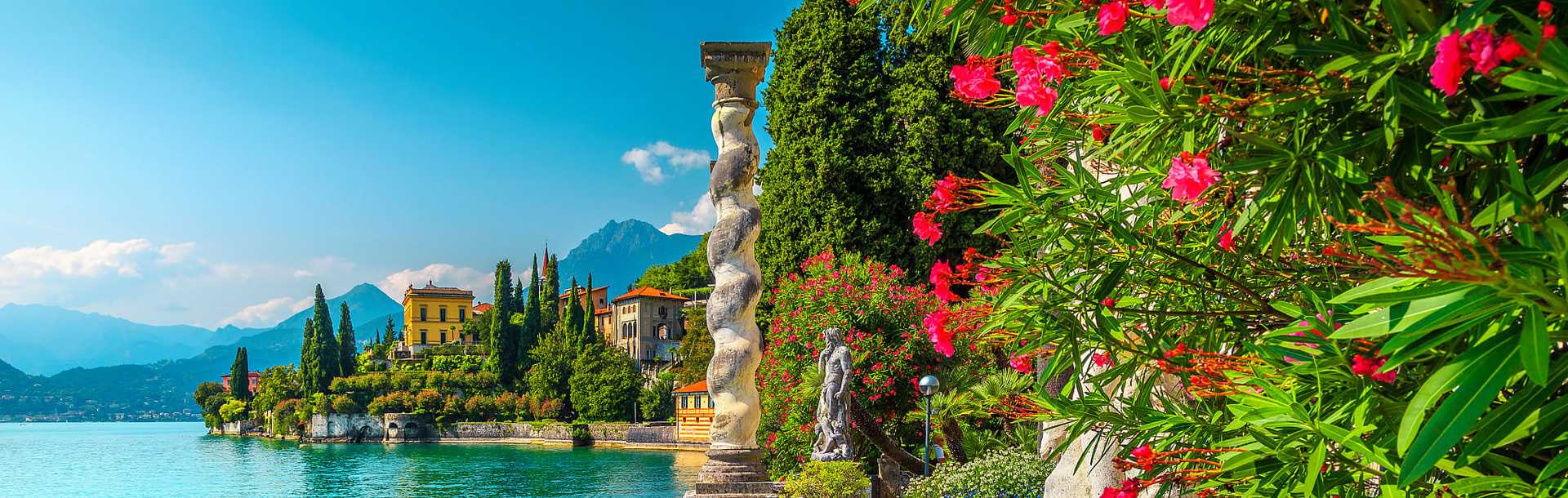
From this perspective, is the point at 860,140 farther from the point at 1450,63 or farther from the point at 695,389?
the point at 695,389

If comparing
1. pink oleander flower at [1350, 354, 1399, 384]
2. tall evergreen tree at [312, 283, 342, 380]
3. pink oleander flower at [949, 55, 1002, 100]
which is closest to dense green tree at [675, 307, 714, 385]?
tall evergreen tree at [312, 283, 342, 380]

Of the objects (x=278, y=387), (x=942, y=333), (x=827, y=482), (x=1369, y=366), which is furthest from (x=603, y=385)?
(x=1369, y=366)

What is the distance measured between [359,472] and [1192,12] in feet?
102

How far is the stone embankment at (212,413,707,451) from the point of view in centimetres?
4441

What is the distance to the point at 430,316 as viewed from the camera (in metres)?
83.9

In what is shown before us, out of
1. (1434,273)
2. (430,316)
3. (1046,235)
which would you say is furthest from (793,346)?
(430,316)

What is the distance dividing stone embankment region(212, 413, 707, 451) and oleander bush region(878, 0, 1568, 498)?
41366mm

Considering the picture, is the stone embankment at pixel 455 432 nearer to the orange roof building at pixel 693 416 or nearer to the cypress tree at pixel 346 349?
the orange roof building at pixel 693 416

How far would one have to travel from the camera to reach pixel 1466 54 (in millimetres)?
1272

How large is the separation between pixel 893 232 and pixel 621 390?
30.5 m

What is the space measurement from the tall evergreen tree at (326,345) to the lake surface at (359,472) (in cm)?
828

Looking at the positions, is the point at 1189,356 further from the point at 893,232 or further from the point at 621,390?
the point at 621,390

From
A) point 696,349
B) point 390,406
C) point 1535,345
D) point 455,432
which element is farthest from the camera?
point 390,406

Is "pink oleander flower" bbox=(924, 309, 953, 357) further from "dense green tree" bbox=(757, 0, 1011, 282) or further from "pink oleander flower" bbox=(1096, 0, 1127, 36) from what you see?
"dense green tree" bbox=(757, 0, 1011, 282)
